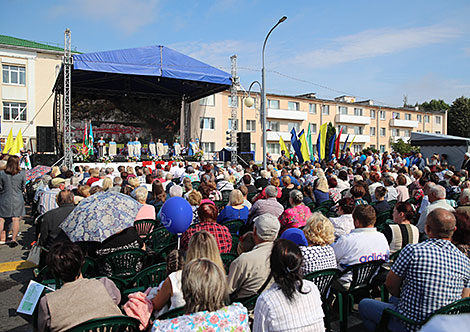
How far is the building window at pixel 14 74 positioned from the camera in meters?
27.7

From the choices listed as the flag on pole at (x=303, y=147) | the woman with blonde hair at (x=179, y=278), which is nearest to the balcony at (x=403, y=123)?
the flag on pole at (x=303, y=147)

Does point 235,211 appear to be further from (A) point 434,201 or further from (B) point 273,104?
(B) point 273,104

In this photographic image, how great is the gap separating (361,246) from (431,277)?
1.13 metres

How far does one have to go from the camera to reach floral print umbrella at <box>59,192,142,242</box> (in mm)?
3996

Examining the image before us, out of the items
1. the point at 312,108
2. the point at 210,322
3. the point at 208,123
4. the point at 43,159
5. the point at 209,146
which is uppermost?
the point at 312,108

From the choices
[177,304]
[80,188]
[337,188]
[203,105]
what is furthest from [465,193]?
[203,105]

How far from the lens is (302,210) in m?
5.16

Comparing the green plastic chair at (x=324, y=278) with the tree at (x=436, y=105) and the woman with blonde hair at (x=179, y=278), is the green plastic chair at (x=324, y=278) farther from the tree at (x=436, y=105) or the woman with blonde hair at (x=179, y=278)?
the tree at (x=436, y=105)

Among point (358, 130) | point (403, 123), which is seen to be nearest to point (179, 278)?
point (358, 130)

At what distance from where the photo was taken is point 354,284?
3588 millimetres

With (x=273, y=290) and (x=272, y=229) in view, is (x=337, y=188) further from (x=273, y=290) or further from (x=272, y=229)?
(x=273, y=290)

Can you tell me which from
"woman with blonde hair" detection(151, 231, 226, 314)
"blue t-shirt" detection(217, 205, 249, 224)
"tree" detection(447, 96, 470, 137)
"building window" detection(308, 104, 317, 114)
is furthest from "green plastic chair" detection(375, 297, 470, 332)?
"tree" detection(447, 96, 470, 137)

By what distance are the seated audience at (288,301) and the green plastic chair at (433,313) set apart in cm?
71

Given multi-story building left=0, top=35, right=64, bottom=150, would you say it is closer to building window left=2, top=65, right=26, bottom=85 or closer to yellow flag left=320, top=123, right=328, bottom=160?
building window left=2, top=65, right=26, bottom=85
